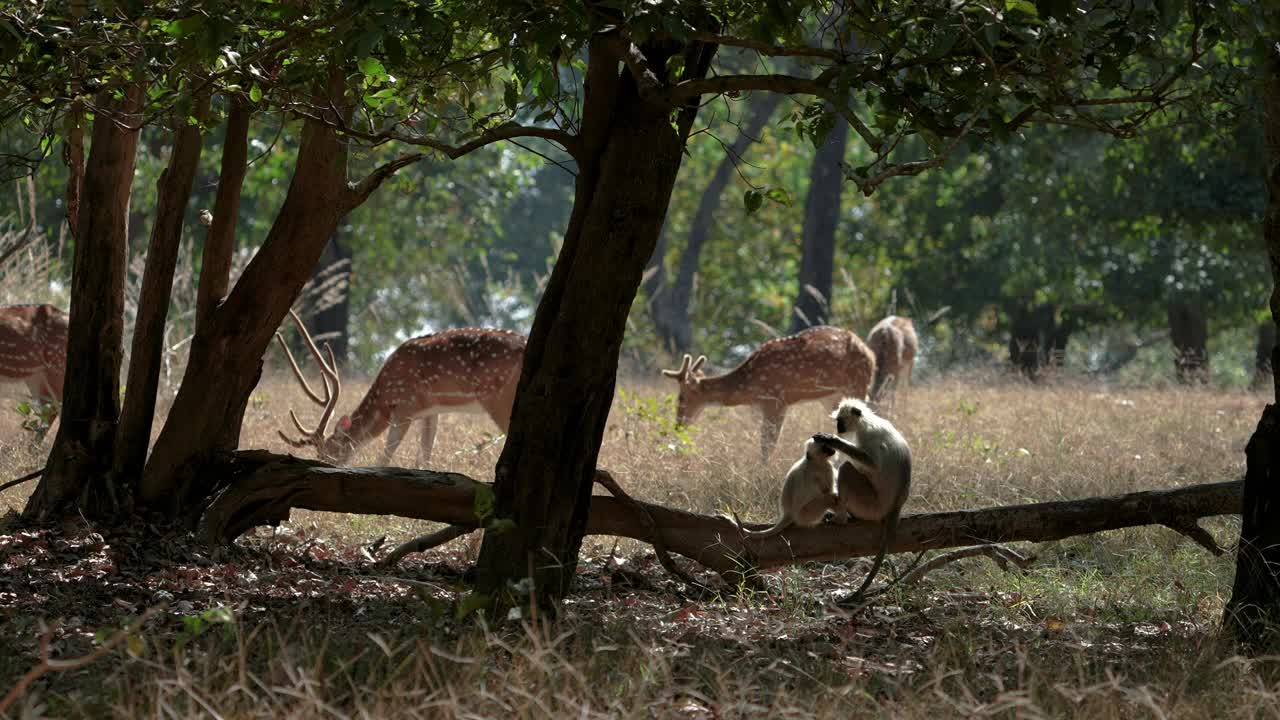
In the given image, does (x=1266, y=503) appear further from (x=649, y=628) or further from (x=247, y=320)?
(x=247, y=320)

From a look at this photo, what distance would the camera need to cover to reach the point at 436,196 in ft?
84.2

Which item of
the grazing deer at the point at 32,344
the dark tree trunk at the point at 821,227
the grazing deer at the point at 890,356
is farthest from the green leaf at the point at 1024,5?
the dark tree trunk at the point at 821,227

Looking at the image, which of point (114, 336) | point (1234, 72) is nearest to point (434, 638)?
point (114, 336)

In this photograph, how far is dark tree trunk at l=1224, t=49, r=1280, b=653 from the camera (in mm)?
5094

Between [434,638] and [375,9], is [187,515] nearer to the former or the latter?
[434,638]

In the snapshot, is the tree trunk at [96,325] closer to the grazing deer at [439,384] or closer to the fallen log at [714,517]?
the fallen log at [714,517]

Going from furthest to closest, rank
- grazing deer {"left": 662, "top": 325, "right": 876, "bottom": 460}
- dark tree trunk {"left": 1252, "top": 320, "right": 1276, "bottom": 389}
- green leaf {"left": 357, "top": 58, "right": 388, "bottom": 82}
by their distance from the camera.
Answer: dark tree trunk {"left": 1252, "top": 320, "right": 1276, "bottom": 389}
grazing deer {"left": 662, "top": 325, "right": 876, "bottom": 460}
green leaf {"left": 357, "top": 58, "right": 388, "bottom": 82}

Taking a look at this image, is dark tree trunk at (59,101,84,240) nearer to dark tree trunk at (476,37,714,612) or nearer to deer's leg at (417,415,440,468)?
dark tree trunk at (476,37,714,612)

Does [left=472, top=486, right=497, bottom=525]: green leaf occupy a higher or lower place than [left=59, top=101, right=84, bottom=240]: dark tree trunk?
lower

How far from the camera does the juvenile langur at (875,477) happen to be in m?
6.09

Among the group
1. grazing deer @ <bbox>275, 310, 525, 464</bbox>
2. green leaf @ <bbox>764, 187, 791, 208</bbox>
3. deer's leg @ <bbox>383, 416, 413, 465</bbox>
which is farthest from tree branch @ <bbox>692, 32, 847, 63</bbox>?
deer's leg @ <bbox>383, 416, 413, 465</bbox>

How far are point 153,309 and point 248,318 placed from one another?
64 cm

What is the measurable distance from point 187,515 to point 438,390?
4446 millimetres

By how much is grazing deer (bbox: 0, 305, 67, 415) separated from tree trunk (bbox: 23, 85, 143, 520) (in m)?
4.46
